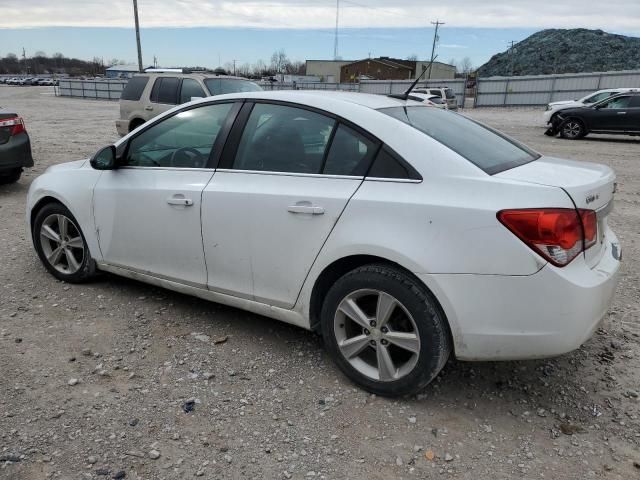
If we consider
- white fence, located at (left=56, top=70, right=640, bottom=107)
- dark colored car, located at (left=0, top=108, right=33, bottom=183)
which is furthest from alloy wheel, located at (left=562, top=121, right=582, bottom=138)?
white fence, located at (left=56, top=70, right=640, bottom=107)

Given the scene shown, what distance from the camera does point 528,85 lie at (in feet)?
117

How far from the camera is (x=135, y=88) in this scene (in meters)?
11.6

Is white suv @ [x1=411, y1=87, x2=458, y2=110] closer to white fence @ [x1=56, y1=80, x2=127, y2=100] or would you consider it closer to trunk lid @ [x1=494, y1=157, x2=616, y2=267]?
white fence @ [x1=56, y1=80, x2=127, y2=100]

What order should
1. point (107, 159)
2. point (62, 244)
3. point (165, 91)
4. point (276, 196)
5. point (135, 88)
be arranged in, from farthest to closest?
point (135, 88) → point (165, 91) → point (62, 244) → point (107, 159) → point (276, 196)

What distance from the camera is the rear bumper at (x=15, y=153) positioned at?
7492 millimetres

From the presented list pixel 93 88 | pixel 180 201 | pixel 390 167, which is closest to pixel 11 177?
pixel 180 201

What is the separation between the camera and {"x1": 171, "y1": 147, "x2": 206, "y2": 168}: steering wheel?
11.4ft

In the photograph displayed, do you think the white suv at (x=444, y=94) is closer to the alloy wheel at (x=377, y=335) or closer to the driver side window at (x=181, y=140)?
the driver side window at (x=181, y=140)

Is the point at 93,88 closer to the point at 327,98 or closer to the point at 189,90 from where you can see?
the point at 189,90

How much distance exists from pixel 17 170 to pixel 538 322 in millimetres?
8288

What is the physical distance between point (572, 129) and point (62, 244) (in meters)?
17.0

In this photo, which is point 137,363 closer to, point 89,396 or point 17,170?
point 89,396

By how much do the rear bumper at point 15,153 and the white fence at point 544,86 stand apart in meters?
34.3

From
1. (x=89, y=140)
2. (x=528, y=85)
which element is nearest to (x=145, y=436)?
(x=89, y=140)
